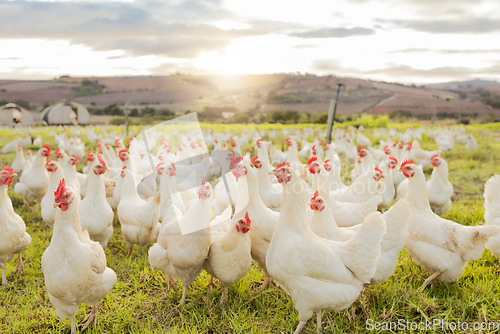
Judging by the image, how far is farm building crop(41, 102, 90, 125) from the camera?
3022 cm

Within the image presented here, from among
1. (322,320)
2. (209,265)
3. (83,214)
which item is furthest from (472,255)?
(83,214)

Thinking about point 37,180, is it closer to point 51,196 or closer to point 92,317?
point 51,196

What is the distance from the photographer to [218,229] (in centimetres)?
389

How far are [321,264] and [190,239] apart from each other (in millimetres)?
1421

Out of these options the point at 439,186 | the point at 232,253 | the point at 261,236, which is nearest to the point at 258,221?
the point at 261,236

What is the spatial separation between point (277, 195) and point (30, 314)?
140 inches

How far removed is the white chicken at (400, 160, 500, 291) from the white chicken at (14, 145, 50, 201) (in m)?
6.81

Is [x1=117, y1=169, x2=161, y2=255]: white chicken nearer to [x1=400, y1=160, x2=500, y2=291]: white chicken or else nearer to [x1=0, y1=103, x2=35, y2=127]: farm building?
[x1=400, y1=160, x2=500, y2=291]: white chicken

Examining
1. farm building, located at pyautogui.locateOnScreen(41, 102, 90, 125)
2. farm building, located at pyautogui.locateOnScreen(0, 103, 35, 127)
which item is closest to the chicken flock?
farm building, located at pyautogui.locateOnScreen(0, 103, 35, 127)

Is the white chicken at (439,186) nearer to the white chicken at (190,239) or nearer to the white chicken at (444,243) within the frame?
the white chicken at (444,243)

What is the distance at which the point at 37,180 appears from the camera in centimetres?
663

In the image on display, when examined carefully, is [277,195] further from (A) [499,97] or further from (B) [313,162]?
(A) [499,97]

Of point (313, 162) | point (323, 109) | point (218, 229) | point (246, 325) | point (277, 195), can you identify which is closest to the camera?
point (246, 325)

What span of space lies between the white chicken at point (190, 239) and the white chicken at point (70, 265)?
711 millimetres
